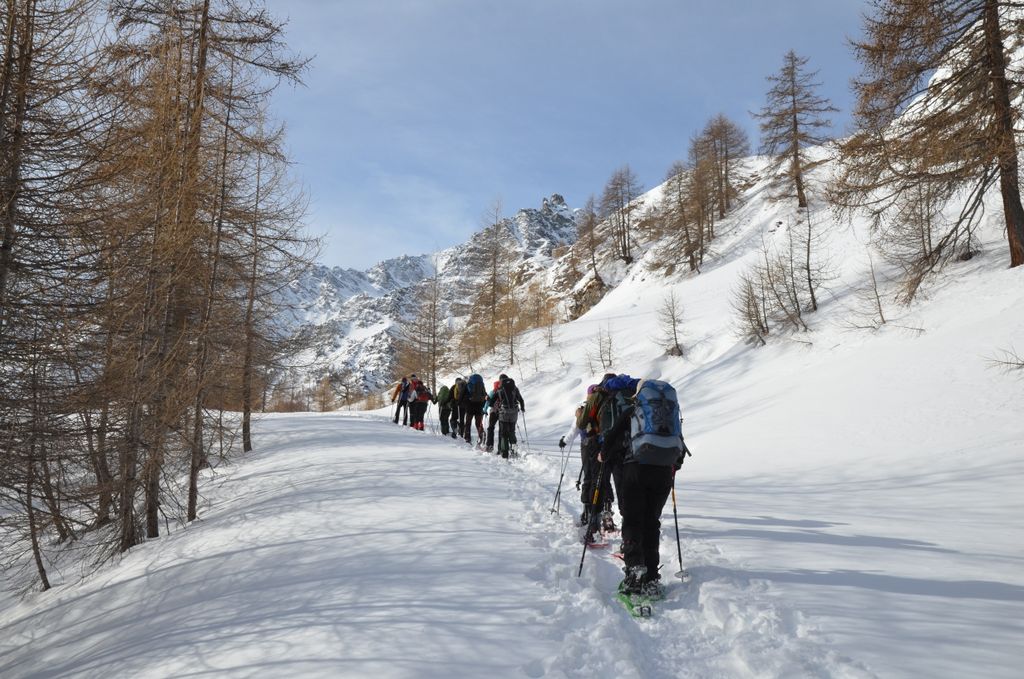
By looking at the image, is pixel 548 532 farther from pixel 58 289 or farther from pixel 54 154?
pixel 54 154

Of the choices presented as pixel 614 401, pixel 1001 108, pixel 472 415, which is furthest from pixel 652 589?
pixel 1001 108

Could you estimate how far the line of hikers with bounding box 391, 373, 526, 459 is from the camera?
11586 mm

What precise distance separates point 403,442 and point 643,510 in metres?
8.81

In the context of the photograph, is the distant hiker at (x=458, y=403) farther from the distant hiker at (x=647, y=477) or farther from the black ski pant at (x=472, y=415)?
the distant hiker at (x=647, y=477)

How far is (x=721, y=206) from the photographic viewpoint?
38.8 meters

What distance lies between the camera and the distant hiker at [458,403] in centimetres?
1406

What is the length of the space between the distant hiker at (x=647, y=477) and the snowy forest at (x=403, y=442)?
37 centimetres

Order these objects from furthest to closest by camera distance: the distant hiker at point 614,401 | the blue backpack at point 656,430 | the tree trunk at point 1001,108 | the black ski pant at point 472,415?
the black ski pant at point 472,415 → the tree trunk at point 1001,108 → the distant hiker at point 614,401 → the blue backpack at point 656,430

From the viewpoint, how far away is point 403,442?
12.2m

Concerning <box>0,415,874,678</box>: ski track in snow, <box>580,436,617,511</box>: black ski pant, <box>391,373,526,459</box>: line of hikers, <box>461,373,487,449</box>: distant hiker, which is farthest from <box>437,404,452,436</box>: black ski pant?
<box>580,436,617,511</box>: black ski pant

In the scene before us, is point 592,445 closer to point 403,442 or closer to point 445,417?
point 403,442

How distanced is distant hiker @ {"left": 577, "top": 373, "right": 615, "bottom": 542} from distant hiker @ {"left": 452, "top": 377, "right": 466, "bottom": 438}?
788 centimetres

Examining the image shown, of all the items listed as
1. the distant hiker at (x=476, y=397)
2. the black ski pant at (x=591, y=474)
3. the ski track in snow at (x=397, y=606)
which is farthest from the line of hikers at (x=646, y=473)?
the distant hiker at (x=476, y=397)

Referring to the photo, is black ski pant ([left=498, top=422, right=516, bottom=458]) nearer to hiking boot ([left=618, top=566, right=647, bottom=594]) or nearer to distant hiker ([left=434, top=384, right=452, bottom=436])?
distant hiker ([left=434, top=384, right=452, bottom=436])
